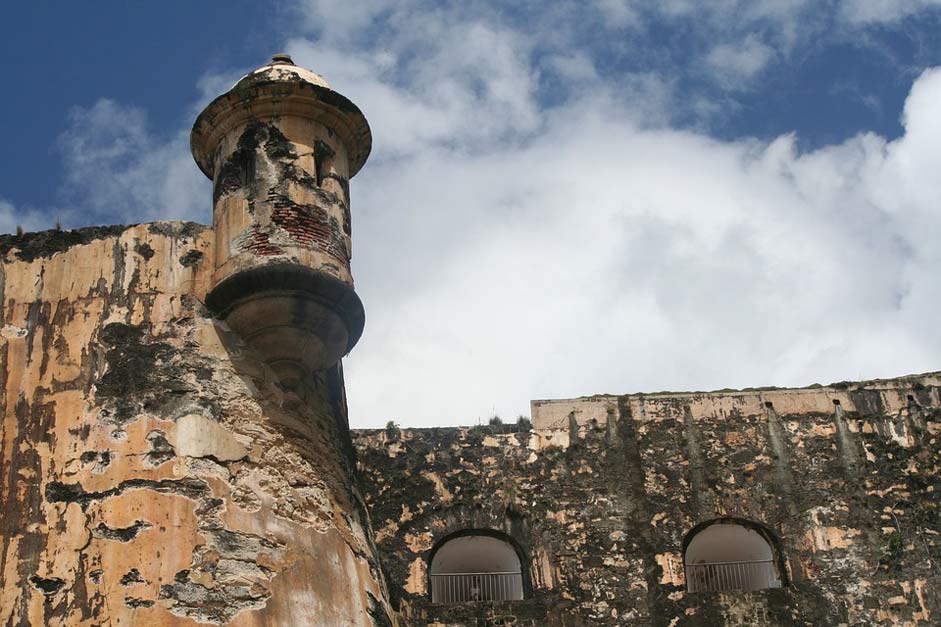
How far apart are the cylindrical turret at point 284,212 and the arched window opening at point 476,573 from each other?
506 centimetres

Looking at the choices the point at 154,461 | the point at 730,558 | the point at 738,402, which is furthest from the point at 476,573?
the point at 154,461

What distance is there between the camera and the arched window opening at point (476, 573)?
1513 centimetres

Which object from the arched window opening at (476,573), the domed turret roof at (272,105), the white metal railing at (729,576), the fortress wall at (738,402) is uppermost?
the domed turret roof at (272,105)

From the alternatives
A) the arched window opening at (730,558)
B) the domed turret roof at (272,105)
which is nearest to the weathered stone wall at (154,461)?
the domed turret roof at (272,105)

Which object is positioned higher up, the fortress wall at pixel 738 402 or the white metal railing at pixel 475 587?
the fortress wall at pixel 738 402

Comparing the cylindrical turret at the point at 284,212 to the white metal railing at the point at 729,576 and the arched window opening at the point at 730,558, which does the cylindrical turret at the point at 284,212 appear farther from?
the white metal railing at the point at 729,576

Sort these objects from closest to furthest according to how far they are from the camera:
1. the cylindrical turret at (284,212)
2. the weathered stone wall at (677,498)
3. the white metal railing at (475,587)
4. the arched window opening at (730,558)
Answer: the cylindrical turret at (284,212)
the weathered stone wall at (677,498)
the white metal railing at (475,587)
the arched window opening at (730,558)

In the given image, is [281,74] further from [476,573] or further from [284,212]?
[476,573]

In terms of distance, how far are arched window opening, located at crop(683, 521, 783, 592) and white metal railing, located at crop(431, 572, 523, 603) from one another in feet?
6.65

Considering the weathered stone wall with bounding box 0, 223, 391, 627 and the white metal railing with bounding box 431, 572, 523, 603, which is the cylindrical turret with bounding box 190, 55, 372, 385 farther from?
the white metal railing with bounding box 431, 572, 523, 603

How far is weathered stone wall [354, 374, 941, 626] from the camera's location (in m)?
14.7

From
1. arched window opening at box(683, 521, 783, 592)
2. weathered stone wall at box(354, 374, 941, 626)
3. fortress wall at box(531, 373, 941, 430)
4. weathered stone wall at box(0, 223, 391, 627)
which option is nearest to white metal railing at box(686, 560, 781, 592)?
arched window opening at box(683, 521, 783, 592)

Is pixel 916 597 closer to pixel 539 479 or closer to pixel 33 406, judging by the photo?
pixel 539 479

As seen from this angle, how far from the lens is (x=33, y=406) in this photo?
955 centimetres
